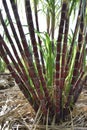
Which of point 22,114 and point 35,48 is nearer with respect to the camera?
point 35,48

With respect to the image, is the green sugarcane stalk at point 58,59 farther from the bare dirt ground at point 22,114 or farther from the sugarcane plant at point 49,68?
the bare dirt ground at point 22,114

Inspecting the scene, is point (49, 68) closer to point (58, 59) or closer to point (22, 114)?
point (58, 59)

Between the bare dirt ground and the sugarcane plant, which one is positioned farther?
the bare dirt ground

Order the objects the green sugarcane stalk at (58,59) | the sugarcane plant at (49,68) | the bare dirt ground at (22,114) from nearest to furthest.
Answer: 1. the green sugarcane stalk at (58,59)
2. the sugarcane plant at (49,68)
3. the bare dirt ground at (22,114)

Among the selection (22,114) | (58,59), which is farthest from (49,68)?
(22,114)

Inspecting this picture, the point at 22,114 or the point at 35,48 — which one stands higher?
the point at 35,48

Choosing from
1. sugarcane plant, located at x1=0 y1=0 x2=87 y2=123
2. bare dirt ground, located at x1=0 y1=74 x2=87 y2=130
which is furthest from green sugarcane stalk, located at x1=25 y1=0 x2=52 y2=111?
bare dirt ground, located at x1=0 y1=74 x2=87 y2=130

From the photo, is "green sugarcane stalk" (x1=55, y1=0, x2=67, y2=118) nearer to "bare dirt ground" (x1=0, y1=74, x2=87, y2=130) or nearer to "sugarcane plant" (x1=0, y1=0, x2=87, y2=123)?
"sugarcane plant" (x1=0, y1=0, x2=87, y2=123)

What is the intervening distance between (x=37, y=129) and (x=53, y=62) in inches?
11.1

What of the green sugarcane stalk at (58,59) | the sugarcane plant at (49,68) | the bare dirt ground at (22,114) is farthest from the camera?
the bare dirt ground at (22,114)

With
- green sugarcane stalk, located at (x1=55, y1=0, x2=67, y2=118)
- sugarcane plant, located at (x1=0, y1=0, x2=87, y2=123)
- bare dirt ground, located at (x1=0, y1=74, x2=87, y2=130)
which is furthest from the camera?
bare dirt ground, located at (x1=0, y1=74, x2=87, y2=130)

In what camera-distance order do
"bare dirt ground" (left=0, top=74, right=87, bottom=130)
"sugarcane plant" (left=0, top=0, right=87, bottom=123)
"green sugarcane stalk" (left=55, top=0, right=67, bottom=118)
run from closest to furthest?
"green sugarcane stalk" (left=55, top=0, right=67, bottom=118), "sugarcane plant" (left=0, top=0, right=87, bottom=123), "bare dirt ground" (left=0, top=74, right=87, bottom=130)

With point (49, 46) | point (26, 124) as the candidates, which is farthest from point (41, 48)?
point (26, 124)

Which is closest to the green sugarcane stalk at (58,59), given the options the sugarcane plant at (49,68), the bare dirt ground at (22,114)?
the sugarcane plant at (49,68)
